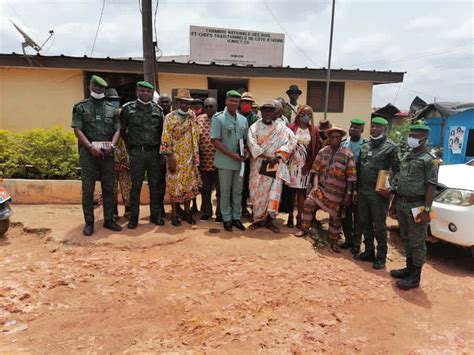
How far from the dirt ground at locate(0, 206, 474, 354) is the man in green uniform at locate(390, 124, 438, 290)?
365 millimetres

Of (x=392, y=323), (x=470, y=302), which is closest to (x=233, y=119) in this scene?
(x=392, y=323)

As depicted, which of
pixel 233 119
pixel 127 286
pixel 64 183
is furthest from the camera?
pixel 64 183

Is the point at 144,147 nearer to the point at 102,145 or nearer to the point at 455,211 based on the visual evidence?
the point at 102,145

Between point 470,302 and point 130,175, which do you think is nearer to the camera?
point 470,302

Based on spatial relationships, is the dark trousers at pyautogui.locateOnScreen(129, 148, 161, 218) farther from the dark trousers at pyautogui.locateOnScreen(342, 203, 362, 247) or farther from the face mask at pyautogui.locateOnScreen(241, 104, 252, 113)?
the dark trousers at pyautogui.locateOnScreen(342, 203, 362, 247)

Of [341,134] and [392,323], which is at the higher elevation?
[341,134]

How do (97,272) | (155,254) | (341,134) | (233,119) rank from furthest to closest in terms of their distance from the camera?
(233,119), (341,134), (155,254), (97,272)

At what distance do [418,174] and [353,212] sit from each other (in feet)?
4.10

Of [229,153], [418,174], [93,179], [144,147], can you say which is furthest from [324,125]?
[93,179]

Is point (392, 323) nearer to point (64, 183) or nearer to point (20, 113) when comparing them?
point (64, 183)

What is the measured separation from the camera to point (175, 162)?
4727 millimetres

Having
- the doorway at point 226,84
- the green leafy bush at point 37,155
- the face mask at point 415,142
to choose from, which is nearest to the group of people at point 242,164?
the face mask at point 415,142

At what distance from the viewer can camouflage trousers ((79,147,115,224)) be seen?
4.34 metres

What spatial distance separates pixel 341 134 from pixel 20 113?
9.14 meters
